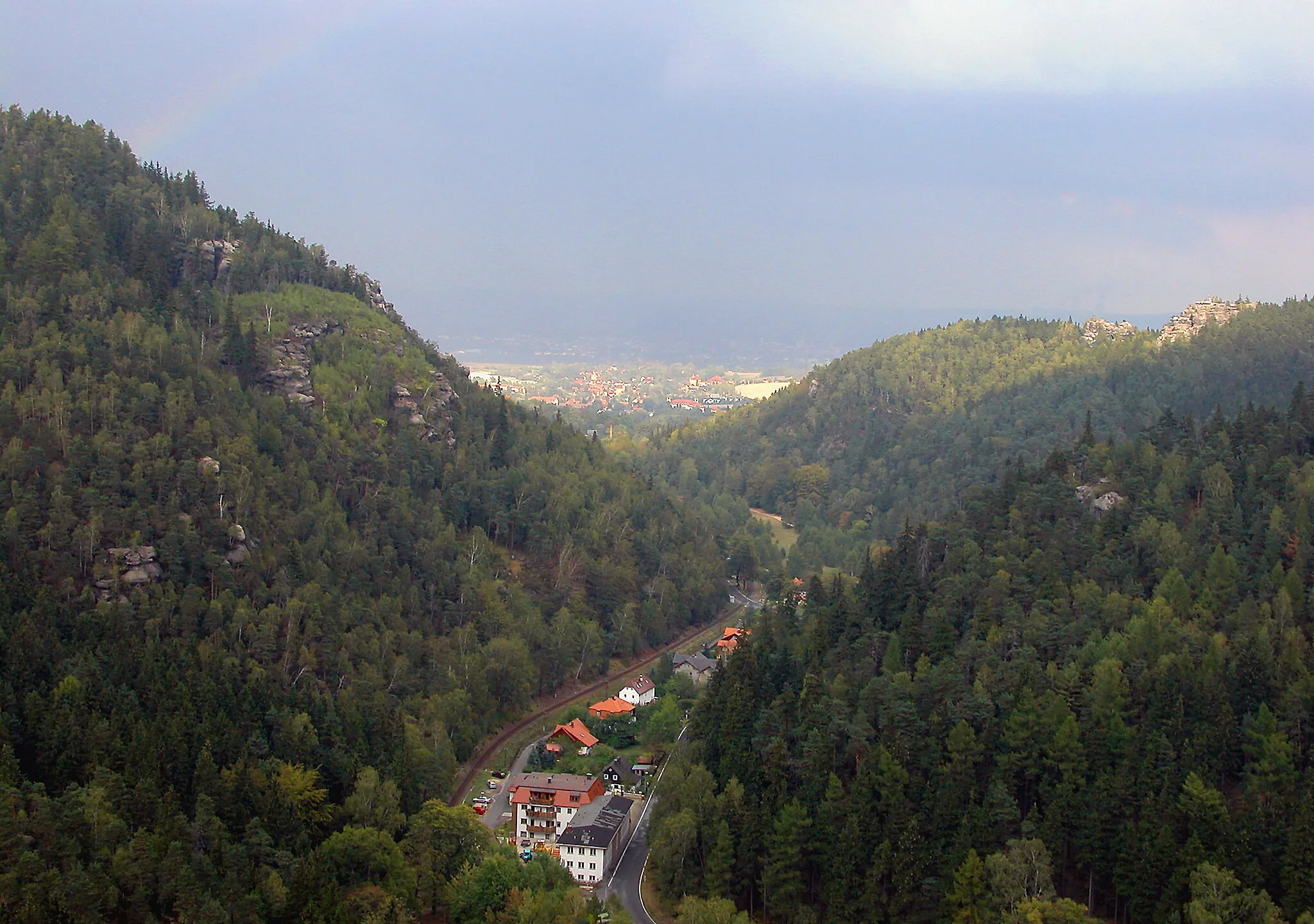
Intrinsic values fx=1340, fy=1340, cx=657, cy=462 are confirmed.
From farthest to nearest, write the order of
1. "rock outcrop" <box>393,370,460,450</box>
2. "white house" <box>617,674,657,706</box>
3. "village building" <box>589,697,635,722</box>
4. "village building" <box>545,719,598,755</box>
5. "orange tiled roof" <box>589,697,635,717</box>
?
1. "rock outcrop" <box>393,370,460,450</box>
2. "white house" <box>617,674,657,706</box>
3. "orange tiled roof" <box>589,697,635,717</box>
4. "village building" <box>589,697,635,722</box>
5. "village building" <box>545,719,598,755</box>

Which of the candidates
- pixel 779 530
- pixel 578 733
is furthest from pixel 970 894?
pixel 779 530

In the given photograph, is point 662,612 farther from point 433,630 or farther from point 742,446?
point 742,446

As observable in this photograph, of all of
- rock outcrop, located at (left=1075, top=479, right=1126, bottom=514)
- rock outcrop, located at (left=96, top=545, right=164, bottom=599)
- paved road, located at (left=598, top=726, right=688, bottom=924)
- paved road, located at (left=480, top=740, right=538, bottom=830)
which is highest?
rock outcrop, located at (left=1075, top=479, right=1126, bottom=514)

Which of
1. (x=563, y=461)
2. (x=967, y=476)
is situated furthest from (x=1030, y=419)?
(x=563, y=461)

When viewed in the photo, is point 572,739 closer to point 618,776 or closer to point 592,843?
point 618,776

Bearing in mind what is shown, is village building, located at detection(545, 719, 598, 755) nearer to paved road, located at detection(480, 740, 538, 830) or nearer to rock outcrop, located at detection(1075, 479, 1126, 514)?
paved road, located at detection(480, 740, 538, 830)

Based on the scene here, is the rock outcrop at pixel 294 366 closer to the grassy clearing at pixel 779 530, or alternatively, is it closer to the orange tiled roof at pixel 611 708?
the orange tiled roof at pixel 611 708

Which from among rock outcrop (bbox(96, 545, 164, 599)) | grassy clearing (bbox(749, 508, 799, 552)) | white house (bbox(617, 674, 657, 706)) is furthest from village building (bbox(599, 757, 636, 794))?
grassy clearing (bbox(749, 508, 799, 552))
